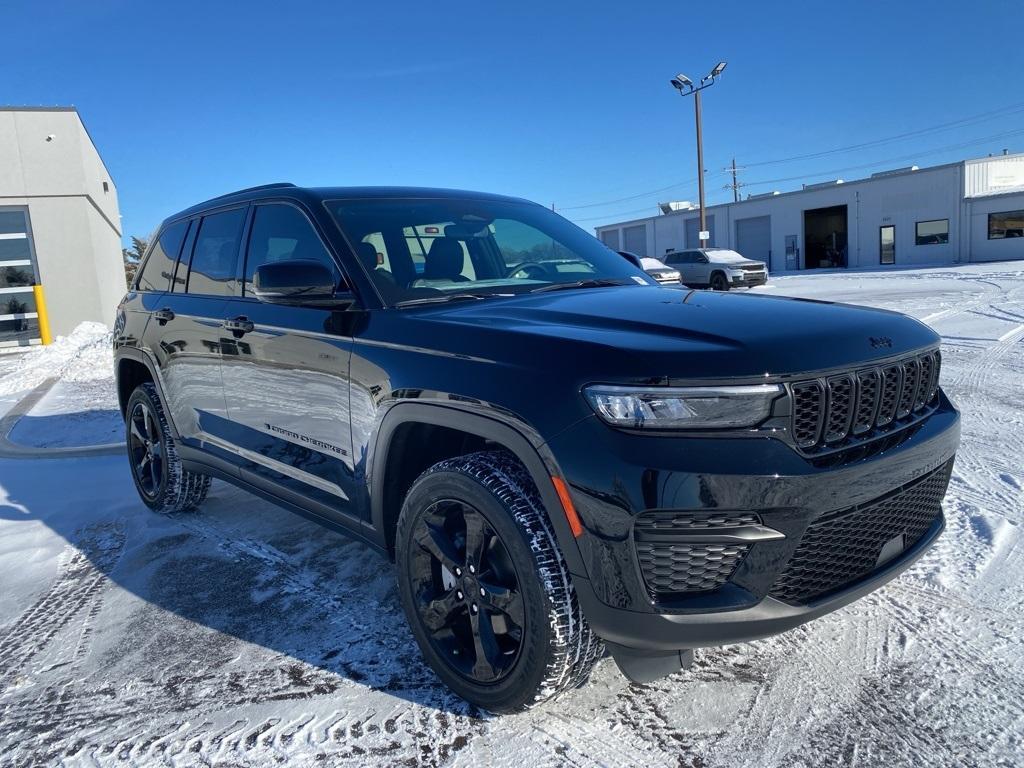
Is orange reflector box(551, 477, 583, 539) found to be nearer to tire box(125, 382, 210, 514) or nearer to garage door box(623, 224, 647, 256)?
tire box(125, 382, 210, 514)

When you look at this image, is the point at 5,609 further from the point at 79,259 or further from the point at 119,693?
the point at 79,259

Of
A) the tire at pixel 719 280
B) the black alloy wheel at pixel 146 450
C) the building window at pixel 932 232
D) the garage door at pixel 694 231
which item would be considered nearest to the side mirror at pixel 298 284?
the black alloy wheel at pixel 146 450

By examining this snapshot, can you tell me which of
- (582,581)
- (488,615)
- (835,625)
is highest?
(582,581)

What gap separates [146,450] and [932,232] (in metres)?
41.5

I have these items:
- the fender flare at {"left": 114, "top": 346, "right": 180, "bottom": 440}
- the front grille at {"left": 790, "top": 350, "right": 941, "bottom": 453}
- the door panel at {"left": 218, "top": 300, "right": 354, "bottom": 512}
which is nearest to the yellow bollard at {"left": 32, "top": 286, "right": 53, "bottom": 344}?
the fender flare at {"left": 114, "top": 346, "right": 180, "bottom": 440}

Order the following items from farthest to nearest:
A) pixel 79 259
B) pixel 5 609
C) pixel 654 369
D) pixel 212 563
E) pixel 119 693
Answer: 1. pixel 79 259
2. pixel 212 563
3. pixel 5 609
4. pixel 119 693
5. pixel 654 369

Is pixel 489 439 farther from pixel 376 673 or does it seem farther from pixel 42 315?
pixel 42 315

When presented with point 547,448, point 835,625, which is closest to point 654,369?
point 547,448

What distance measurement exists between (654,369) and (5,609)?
325 centimetres

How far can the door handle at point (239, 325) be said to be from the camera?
141 inches

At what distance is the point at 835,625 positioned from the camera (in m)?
3.00

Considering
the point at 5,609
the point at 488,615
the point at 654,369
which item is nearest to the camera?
the point at 654,369

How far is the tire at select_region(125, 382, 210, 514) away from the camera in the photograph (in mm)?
4578

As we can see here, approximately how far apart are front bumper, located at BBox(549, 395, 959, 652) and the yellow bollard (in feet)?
57.5
